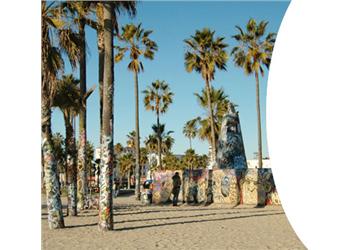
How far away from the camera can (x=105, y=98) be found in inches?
457

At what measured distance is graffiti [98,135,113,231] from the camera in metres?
11.3

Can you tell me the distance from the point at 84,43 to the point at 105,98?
2.98 metres

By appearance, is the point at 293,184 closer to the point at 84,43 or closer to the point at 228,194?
the point at 84,43

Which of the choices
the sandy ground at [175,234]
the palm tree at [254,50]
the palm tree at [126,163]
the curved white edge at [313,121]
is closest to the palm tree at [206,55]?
the palm tree at [254,50]

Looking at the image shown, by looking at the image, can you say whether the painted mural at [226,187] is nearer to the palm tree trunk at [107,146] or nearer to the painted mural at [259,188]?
the painted mural at [259,188]

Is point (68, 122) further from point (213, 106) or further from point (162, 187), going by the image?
point (213, 106)

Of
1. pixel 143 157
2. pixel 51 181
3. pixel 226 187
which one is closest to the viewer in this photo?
Answer: pixel 51 181

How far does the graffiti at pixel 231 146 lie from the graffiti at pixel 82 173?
30.0 feet

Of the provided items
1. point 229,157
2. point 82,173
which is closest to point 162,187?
point 229,157

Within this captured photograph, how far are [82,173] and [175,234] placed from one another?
6727 millimetres

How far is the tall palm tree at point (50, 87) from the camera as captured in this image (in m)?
11.4

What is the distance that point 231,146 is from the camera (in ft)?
81.1
